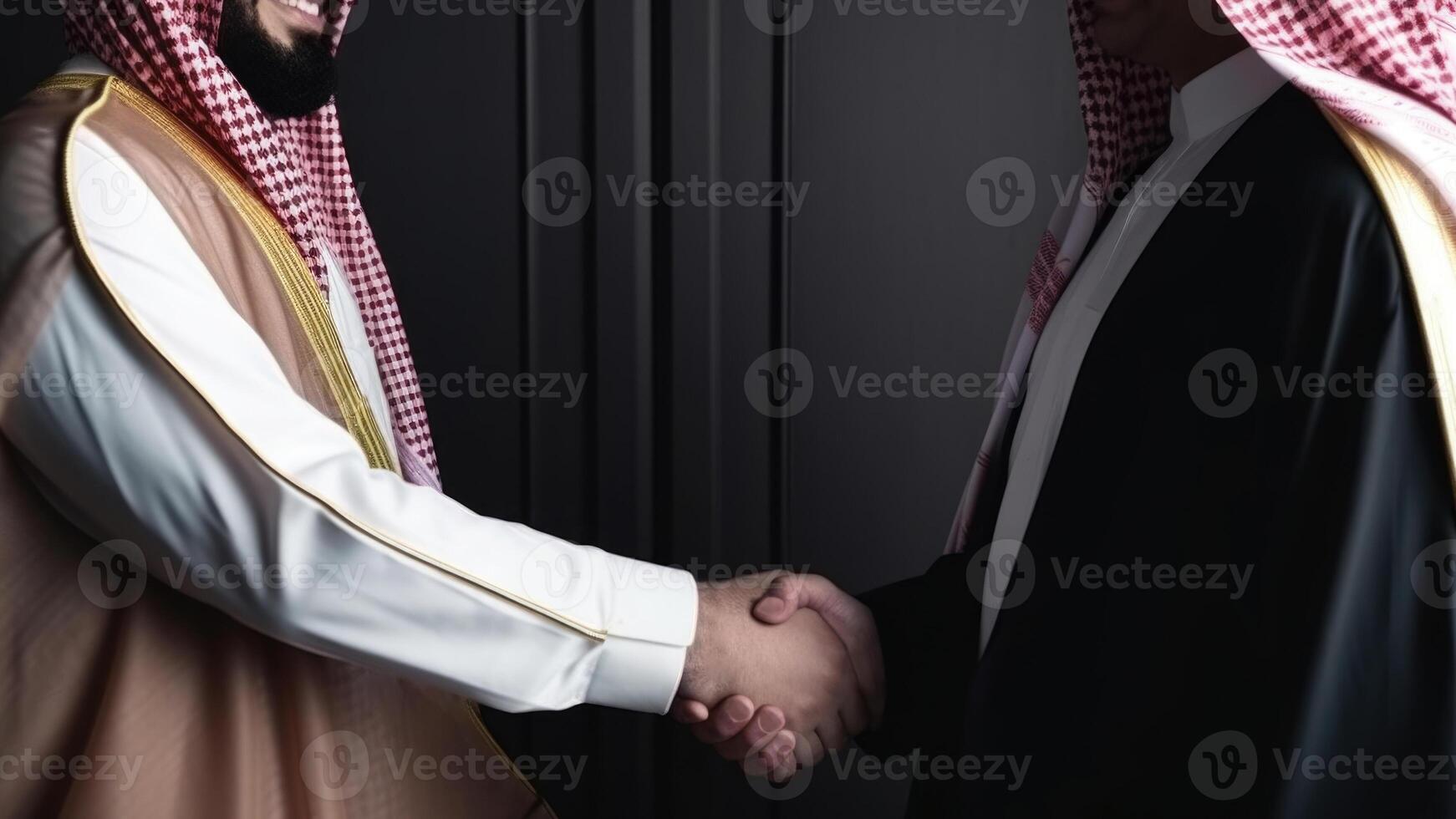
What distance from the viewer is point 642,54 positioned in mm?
1674

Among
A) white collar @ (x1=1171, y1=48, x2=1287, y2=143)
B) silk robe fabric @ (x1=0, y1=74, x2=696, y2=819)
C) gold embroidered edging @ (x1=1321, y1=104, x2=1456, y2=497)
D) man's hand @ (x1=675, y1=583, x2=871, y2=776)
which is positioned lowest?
man's hand @ (x1=675, y1=583, x2=871, y2=776)

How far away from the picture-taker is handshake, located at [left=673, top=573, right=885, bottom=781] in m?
1.13

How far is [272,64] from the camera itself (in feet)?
3.72

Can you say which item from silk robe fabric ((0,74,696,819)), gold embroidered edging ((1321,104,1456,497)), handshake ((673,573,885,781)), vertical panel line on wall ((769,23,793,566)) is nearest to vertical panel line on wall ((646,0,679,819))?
vertical panel line on wall ((769,23,793,566))

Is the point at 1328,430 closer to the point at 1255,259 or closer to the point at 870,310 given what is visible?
the point at 1255,259

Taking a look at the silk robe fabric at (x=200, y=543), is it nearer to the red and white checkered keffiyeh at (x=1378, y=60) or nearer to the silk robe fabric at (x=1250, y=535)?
the silk robe fabric at (x=1250, y=535)

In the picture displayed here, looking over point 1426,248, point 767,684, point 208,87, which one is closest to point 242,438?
point 208,87

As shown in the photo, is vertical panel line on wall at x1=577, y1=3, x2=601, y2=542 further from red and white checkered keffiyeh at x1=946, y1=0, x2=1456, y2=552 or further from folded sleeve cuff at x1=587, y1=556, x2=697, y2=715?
red and white checkered keffiyeh at x1=946, y1=0, x2=1456, y2=552

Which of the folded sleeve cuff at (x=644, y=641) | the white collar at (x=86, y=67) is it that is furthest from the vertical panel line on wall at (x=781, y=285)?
the white collar at (x=86, y=67)

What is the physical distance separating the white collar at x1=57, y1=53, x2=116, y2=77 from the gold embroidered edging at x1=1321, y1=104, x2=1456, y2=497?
1.04 metres

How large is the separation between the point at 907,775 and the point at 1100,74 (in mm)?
1137

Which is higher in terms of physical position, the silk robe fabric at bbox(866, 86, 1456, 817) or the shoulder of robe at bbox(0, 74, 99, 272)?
the shoulder of robe at bbox(0, 74, 99, 272)

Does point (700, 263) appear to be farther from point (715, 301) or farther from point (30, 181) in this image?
point (30, 181)

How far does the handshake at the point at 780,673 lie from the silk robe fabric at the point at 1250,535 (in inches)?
7.8
